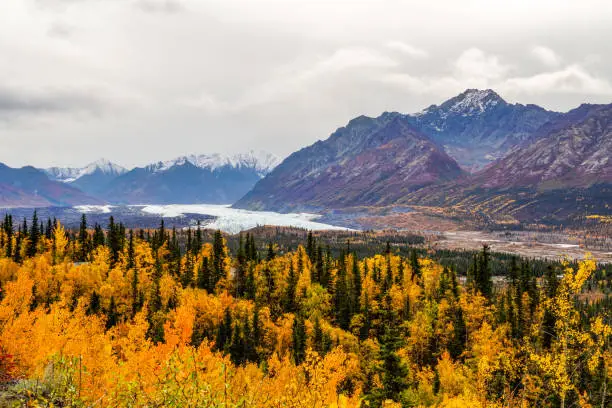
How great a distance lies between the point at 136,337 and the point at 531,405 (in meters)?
78.0

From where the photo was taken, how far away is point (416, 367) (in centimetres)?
9731

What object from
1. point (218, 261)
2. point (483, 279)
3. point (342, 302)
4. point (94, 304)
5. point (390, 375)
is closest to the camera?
point (390, 375)

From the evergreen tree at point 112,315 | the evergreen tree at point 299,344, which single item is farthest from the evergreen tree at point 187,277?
the evergreen tree at point 299,344

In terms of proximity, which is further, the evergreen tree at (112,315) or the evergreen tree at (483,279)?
the evergreen tree at (483,279)

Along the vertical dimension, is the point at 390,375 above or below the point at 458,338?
above

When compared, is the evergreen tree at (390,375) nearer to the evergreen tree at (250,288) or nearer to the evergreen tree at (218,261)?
the evergreen tree at (250,288)

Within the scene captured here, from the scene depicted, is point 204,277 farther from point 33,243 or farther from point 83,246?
point 33,243

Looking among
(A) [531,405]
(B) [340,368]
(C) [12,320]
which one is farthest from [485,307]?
(C) [12,320]

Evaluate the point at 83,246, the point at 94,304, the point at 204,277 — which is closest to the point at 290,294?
the point at 204,277

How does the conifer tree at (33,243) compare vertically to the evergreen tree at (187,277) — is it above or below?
above

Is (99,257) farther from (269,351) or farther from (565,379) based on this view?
(565,379)

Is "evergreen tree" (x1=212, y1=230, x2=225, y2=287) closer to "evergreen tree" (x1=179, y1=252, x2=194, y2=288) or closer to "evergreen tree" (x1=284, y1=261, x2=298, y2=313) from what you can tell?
"evergreen tree" (x1=179, y1=252, x2=194, y2=288)

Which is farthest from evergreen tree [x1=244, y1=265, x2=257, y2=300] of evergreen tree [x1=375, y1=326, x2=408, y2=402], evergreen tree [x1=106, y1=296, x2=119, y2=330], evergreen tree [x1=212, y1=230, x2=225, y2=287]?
evergreen tree [x1=375, y1=326, x2=408, y2=402]

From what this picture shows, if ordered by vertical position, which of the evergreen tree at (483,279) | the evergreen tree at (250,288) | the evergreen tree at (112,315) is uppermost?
the evergreen tree at (483,279)
